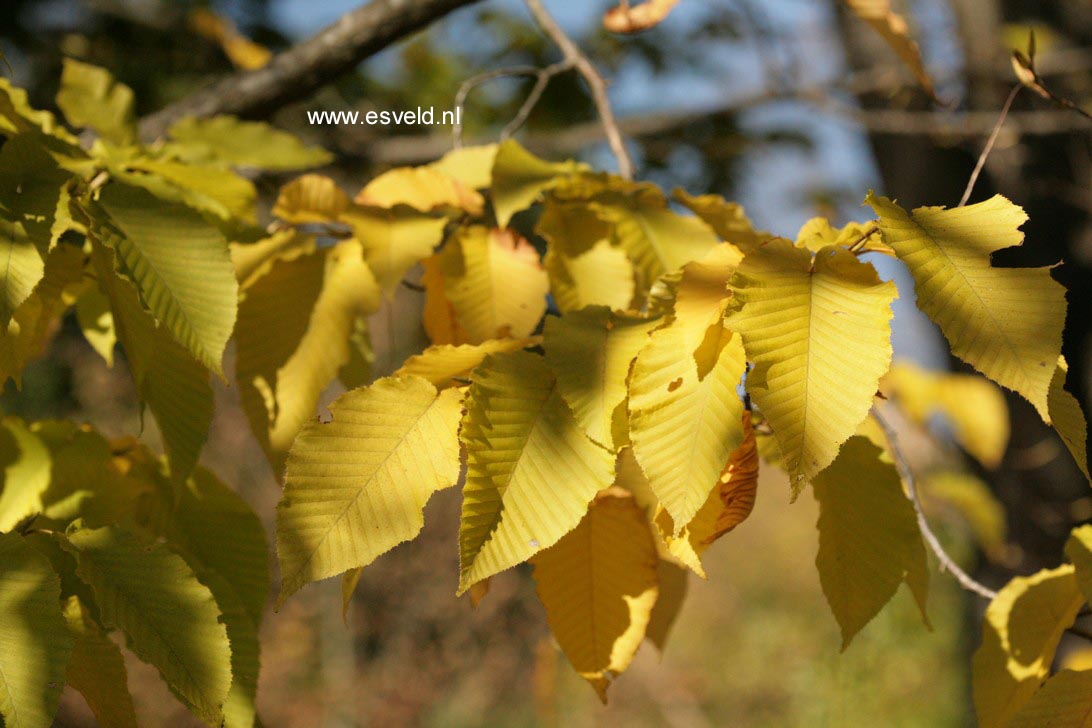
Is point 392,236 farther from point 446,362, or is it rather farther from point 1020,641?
point 1020,641

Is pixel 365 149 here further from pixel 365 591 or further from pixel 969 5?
pixel 365 591

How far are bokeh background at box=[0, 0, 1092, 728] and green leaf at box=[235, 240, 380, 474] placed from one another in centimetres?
11

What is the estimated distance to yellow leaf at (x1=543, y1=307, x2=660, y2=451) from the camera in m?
0.55

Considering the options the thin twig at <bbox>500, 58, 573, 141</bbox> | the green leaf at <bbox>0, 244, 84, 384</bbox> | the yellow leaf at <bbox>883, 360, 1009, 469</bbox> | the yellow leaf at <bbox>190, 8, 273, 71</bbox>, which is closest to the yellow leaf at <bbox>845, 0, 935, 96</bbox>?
the thin twig at <bbox>500, 58, 573, 141</bbox>

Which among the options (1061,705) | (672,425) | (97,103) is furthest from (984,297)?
(97,103)

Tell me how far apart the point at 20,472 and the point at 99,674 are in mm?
255

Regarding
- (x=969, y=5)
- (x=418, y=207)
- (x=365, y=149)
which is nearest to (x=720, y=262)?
(x=418, y=207)

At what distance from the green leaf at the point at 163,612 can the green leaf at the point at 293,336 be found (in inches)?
7.2

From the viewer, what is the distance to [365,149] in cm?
197

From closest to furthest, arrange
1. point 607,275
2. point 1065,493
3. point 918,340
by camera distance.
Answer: point 607,275 → point 1065,493 → point 918,340

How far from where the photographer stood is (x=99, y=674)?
0.63 m

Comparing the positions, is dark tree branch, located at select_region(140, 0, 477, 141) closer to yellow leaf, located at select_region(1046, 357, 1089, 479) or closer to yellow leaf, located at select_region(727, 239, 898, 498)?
yellow leaf, located at select_region(727, 239, 898, 498)

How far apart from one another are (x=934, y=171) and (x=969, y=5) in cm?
44

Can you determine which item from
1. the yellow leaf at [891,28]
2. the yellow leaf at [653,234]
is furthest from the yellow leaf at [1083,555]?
the yellow leaf at [891,28]
